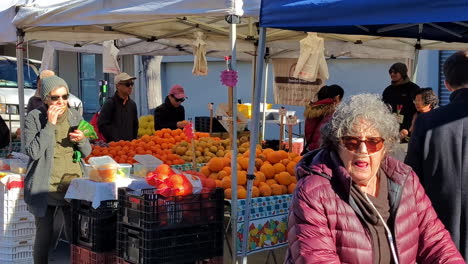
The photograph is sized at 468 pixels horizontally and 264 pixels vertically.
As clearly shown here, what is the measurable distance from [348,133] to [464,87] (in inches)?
46.2

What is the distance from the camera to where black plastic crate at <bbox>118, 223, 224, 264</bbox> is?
4.41 metres

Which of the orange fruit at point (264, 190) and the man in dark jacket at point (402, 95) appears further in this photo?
the man in dark jacket at point (402, 95)

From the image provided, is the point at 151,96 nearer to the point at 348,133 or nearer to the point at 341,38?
the point at 341,38

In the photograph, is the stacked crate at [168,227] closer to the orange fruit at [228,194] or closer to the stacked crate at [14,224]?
the orange fruit at [228,194]

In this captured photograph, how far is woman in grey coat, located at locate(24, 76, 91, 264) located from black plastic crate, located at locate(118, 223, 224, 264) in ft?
2.82

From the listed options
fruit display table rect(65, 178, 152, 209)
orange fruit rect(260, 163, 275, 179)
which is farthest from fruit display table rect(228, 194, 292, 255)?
fruit display table rect(65, 178, 152, 209)

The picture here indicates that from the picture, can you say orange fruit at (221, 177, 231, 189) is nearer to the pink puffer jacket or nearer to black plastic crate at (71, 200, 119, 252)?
black plastic crate at (71, 200, 119, 252)

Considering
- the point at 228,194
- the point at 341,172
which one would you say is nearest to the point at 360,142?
the point at 341,172

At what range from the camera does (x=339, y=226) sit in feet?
8.74

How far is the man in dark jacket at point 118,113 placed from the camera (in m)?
8.52

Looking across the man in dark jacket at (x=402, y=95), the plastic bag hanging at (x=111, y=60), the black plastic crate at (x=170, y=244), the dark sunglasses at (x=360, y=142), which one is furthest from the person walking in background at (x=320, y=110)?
the dark sunglasses at (x=360, y=142)

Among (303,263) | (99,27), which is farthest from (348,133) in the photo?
(99,27)

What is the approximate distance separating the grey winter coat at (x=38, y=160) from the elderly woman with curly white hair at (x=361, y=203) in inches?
111

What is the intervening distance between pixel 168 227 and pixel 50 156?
1.30 m
